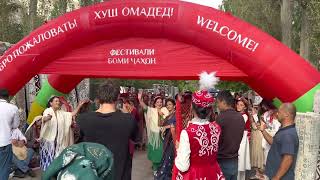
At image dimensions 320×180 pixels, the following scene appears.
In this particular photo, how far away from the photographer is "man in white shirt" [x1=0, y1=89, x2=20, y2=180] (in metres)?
5.90

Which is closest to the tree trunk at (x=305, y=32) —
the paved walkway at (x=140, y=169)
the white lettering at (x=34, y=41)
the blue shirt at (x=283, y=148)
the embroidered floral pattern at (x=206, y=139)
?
the paved walkway at (x=140, y=169)

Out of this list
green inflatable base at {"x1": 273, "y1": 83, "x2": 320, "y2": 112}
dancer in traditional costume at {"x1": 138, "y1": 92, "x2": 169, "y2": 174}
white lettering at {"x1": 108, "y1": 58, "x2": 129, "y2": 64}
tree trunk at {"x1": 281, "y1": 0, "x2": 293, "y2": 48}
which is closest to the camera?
green inflatable base at {"x1": 273, "y1": 83, "x2": 320, "y2": 112}

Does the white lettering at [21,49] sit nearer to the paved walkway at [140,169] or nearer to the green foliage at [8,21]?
the paved walkway at [140,169]

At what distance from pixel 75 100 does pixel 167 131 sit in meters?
6.29

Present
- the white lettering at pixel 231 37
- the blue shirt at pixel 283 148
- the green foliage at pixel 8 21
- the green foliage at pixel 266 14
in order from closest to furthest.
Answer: the blue shirt at pixel 283 148 < the white lettering at pixel 231 37 < the green foliage at pixel 266 14 < the green foliage at pixel 8 21

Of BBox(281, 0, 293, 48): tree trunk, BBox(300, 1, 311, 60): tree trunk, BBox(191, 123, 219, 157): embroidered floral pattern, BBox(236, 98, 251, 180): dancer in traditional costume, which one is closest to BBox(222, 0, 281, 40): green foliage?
BBox(300, 1, 311, 60): tree trunk

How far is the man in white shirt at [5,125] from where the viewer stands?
590cm

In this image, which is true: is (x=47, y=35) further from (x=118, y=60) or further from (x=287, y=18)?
(x=287, y=18)

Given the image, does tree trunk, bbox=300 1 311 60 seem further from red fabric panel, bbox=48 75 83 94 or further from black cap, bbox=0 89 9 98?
black cap, bbox=0 89 9 98

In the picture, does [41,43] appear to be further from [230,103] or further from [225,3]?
[225,3]

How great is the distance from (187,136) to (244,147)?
3.96 meters

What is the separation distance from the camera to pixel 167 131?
6.88m

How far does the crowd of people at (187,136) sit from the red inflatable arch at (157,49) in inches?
18.2

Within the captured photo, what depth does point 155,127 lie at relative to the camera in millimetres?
8836
